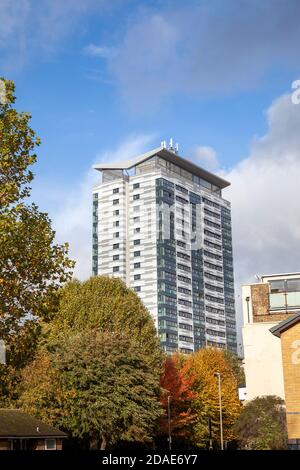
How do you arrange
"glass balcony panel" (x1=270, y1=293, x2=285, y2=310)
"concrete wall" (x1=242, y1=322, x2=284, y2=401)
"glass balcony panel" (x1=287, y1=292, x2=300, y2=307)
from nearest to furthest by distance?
"glass balcony panel" (x1=287, y1=292, x2=300, y2=307), "concrete wall" (x1=242, y1=322, x2=284, y2=401), "glass balcony panel" (x1=270, y1=293, x2=285, y2=310)

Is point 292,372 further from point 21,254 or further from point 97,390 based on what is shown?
point 21,254

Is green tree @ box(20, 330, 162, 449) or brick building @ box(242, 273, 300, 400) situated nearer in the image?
green tree @ box(20, 330, 162, 449)

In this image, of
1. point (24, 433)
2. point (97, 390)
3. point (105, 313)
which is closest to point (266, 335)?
point (105, 313)

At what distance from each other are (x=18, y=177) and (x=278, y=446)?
50332 millimetres

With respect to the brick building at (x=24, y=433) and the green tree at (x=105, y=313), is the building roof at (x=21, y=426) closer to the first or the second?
the brick building at (x=24, y=433)

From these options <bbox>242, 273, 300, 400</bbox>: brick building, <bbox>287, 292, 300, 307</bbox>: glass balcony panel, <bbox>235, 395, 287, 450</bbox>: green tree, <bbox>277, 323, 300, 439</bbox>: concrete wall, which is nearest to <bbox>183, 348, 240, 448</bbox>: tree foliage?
<bbox>242, 273, 300, 400</bbox>: brick building

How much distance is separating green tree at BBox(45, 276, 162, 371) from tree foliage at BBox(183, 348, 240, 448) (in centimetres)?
1097

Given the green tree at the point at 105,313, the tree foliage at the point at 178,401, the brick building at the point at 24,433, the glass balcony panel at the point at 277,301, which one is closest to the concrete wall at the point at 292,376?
the brick building at the point at 24,433

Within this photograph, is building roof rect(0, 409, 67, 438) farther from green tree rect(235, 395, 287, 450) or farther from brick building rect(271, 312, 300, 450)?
green tree rect(235, 395, 287, 450)

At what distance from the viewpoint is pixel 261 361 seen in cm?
9444

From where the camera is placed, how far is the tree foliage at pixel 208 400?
3376 inches

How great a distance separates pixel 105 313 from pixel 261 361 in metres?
28.8

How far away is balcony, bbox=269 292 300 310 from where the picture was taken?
89050mm
